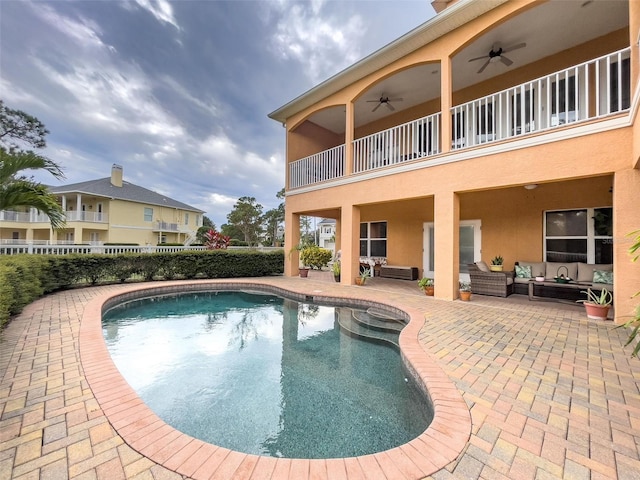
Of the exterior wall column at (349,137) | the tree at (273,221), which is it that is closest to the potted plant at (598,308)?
the exterior wall column at (349,137)

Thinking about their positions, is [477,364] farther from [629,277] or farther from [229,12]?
[229,12]

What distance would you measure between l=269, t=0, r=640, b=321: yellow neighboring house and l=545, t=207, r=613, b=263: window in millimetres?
30

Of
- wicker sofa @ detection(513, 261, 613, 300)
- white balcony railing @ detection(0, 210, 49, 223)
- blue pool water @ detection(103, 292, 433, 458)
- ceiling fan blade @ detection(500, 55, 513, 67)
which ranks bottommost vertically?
blue pool water @ detection(103, 292, 433, 458)

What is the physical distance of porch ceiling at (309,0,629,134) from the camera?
20.9 ft

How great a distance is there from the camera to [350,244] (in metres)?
9.81

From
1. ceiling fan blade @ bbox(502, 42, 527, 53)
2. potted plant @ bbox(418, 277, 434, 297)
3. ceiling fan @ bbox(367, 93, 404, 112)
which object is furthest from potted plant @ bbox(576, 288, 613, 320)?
ceiling fan @ bbox(367, 93, 404, 112)

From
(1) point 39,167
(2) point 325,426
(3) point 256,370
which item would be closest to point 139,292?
(1) point 39,167

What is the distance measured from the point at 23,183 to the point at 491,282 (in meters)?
11.5

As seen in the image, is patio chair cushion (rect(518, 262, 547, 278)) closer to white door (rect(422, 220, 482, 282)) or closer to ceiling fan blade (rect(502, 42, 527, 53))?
white door (rect(422, 220, 482, 282))

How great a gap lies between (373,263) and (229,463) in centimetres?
1147

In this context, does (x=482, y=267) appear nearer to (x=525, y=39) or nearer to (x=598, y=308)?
(x=598, y=308)

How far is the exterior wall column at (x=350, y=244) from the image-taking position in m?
9.82

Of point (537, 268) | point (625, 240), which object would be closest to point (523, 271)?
point (537, 268)

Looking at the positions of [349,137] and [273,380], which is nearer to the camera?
[273,380]
